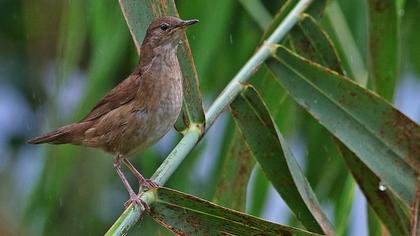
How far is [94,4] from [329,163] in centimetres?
111

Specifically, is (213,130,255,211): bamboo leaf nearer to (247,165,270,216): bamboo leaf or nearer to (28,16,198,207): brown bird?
(28,16,198,207): brown bird

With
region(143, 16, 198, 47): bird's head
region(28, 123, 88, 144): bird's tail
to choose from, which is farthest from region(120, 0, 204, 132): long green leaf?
region(28, 123, 88, 144): bird's tail

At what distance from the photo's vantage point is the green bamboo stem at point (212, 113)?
105 inches

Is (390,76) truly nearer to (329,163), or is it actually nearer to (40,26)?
(329,163)

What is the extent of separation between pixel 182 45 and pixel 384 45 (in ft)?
2.46

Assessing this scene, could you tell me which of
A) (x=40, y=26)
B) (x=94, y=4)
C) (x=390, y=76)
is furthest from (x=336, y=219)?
(x=40, y=26)

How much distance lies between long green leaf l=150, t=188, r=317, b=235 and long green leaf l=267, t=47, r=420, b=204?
1.90 ft

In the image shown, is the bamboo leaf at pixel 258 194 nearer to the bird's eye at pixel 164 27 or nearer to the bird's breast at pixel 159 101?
the bird's breast at pixel 159 101

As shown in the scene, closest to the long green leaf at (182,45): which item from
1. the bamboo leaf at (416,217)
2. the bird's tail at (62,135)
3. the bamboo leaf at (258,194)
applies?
the bird's tail at (62,135)

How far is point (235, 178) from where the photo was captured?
137 inches

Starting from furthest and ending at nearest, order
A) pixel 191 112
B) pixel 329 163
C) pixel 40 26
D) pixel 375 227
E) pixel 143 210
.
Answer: pixel 40 26
pixel 329 163
pixel 375 227
pixel 191 112
pixel 143 210

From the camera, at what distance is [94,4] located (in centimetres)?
371

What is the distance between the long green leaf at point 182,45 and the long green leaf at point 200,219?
1.45 feet

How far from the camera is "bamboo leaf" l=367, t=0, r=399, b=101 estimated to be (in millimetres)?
3568
